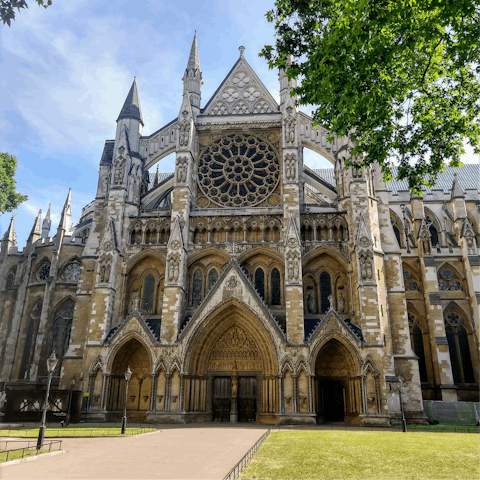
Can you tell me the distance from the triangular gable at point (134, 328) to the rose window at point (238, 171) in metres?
9.65

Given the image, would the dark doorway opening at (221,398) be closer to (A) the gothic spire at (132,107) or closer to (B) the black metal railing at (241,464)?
(B) the black metal railing at (241,464)

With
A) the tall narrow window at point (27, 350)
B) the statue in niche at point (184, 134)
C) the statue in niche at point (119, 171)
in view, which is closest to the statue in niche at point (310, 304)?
the statue in niche at point (184, 134)

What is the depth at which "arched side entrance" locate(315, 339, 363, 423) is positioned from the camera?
2500cm

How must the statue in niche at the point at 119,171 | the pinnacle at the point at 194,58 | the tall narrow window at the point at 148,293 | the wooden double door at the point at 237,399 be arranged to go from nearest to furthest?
the wooden double door at the point at 237,399
the tall narrow window at the point at 148,293
the statue in niche at the point at 119,171
the pinnacle at the point at 194,58

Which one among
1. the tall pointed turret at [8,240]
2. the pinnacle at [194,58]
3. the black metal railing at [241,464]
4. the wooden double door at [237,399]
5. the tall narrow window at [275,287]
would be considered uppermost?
the pinnacle at [194,58]

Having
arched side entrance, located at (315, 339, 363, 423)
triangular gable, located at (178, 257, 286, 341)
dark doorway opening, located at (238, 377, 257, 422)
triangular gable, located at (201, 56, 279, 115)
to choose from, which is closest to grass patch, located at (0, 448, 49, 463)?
triangular gable, located at (178, 257, 286, 341)

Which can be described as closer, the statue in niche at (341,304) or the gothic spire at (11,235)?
the statue in niche at (341,304)

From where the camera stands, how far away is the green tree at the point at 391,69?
11305 mm

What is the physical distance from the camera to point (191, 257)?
28.8 metres

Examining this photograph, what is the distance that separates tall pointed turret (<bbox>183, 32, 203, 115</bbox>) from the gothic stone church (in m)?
0.15

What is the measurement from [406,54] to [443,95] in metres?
2.33

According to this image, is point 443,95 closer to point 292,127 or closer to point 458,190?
point 292,127

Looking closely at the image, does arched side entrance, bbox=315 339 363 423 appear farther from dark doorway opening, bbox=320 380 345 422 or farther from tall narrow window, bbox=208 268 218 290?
tall narrow window, bbox=208 268 218 290

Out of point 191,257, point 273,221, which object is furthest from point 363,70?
point 191,257
